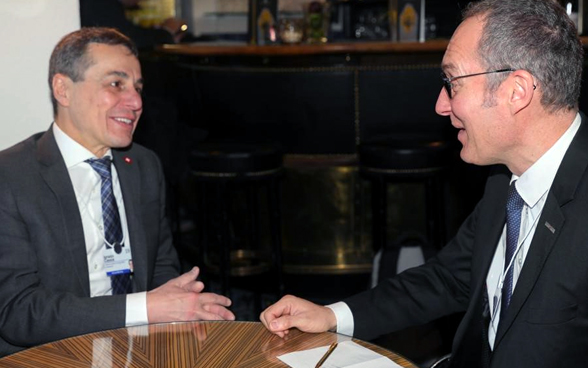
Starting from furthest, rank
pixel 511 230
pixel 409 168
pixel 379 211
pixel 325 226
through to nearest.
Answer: pixel 325 226 → pixel 379 211 → pixel 409 168 → pixel 511 230

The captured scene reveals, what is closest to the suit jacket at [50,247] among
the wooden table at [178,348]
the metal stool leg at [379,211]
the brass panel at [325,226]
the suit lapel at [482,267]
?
the wooden table at [178,348]

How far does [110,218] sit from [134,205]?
117 mm

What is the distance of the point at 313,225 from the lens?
520 cm

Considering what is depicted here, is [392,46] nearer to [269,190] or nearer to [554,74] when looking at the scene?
[269,190]

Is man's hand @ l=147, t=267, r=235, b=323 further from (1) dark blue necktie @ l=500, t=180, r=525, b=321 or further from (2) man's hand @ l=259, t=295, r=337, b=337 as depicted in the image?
(1) dark blue necktie @ l=500, t=180, r=525, b=321

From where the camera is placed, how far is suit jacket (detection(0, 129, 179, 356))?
8.05 ft

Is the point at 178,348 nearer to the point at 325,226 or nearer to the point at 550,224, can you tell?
the point at 550,224

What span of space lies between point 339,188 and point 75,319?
2.82 m

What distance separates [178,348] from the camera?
79.0 inches

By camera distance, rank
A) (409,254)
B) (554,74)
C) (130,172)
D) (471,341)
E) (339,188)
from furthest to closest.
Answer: (339,188), (409,254), (130,172), (471,341), (554,74)

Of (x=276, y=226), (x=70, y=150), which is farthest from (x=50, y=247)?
(x=276, y=226)

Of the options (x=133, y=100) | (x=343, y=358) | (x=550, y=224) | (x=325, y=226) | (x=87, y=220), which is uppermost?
(x=133, y=100)

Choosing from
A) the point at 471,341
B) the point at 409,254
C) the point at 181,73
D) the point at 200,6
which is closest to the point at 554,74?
the point at 471,341

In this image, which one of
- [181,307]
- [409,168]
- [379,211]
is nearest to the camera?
[181,307]
